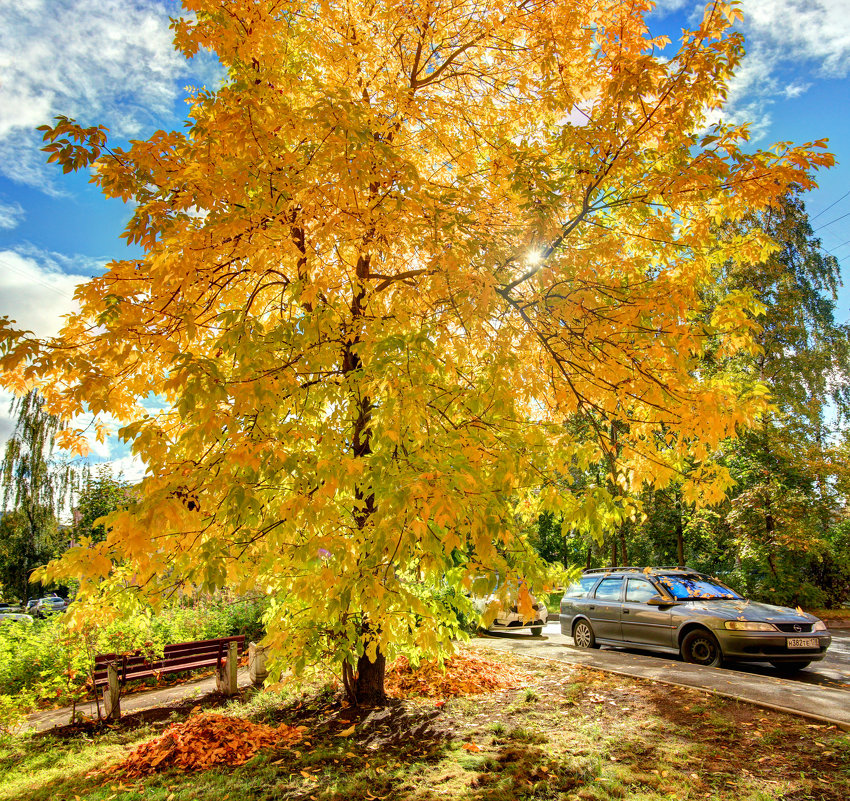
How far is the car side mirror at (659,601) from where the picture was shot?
7564 millimetres

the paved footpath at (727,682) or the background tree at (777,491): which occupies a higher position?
the background tree at (777,491)

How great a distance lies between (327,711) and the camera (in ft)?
18.6

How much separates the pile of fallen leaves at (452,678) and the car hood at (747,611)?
109 inches

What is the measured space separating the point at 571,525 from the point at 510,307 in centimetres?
202

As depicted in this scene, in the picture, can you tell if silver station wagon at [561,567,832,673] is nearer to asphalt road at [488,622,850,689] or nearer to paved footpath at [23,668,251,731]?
asphalt road at [488,622,850,689]

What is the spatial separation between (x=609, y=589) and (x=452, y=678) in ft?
11.9

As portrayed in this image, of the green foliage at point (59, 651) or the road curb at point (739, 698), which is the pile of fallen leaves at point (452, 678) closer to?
the road curb at point (739, 698)

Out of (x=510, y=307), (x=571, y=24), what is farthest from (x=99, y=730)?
(x=571, y=24)

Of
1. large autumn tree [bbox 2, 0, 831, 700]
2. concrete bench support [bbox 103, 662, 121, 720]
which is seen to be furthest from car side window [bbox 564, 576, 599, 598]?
concrete bench support [bbox 103, 662, 121, 720]

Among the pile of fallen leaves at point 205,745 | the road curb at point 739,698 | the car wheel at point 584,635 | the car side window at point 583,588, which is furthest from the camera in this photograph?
the car side window at point 583,588

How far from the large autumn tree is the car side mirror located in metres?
3.73

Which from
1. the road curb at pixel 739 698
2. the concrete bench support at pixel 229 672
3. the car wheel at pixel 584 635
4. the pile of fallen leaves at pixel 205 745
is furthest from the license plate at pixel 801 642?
the concrete bench support at pixel 229 672

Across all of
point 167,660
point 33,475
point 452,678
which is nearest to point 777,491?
point 452,678

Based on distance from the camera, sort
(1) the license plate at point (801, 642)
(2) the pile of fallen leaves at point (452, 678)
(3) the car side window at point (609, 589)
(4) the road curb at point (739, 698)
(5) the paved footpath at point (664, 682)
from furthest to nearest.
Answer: (3) the car side window at point (609, 589)
(1) the license plate at point (801, 642)
(2) the pile of fallen leaves at point (452, 678)
(5) the paved footpath at point (664, 682)
(4) the road curb at point (739, 698)
